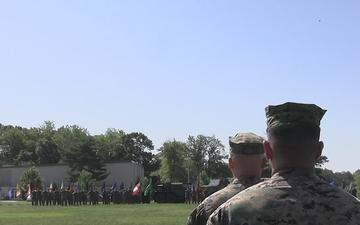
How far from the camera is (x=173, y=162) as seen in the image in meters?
138

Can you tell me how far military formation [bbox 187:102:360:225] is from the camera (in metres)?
3.22

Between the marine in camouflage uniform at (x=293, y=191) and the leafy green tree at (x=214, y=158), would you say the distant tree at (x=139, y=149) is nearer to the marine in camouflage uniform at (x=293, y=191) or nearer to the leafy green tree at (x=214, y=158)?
the leafy green tree at (x=214, y=158)

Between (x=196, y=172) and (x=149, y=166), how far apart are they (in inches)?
810

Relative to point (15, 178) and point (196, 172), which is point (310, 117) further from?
point (196, 172)

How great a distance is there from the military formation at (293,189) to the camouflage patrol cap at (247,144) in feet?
3.53

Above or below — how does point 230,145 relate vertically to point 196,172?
below

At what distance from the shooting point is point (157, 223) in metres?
24.3

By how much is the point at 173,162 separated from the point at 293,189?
13474 cm

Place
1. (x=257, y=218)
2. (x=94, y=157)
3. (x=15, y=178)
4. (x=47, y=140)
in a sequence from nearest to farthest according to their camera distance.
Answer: (x=257, y=218)
(x=15, y=178)
(x=94, y=157)
(x=47, y=140)

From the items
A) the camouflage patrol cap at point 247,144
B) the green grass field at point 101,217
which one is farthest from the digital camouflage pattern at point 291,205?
the green grass field at point 101,217

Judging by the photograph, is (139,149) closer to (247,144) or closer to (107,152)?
(107,152)

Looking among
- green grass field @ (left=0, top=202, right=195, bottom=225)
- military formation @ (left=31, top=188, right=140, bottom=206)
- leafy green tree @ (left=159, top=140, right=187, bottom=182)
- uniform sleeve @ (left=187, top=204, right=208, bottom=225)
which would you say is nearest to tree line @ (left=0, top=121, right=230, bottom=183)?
leafy green tree @ (left=159, top=140, right=187, bottom=182)

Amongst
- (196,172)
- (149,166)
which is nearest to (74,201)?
(196,172)

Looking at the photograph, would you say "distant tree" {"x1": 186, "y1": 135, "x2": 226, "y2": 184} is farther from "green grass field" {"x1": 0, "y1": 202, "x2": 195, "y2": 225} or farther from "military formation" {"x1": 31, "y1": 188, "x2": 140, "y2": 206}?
"green grass field" {"x1": 0, "y1": 202, "x2": 195, "y2": 225}
